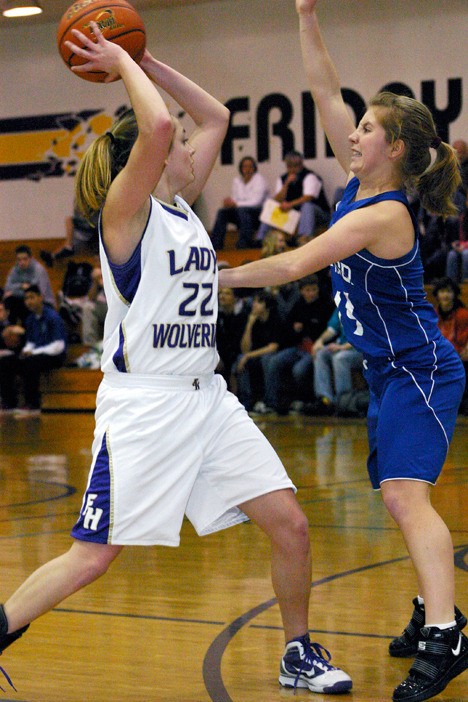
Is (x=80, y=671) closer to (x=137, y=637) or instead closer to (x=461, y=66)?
(x=137, y=637)

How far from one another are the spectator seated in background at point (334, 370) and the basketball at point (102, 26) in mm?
8257

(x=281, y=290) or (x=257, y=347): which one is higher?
(x=281, y=290)

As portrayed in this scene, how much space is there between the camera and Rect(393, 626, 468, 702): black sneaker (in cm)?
314

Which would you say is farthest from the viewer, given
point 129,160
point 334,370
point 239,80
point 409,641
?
point 239,80

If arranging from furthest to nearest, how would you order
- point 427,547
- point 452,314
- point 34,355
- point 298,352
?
point 34,355, point 298,352, point 452,314, point 427,547

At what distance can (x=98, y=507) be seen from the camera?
3.09 m

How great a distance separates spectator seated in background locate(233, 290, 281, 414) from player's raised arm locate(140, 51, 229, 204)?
27.9ft

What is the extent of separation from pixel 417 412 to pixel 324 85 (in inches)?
49.8

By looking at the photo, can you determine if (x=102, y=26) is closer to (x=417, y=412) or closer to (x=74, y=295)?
(x=417, y=412)

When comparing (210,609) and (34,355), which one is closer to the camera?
(210,609)

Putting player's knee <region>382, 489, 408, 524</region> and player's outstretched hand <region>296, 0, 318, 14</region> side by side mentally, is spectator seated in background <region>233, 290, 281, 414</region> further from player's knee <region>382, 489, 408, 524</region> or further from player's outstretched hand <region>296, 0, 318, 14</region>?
player's knee <region>382, 489, 408, 524</region>

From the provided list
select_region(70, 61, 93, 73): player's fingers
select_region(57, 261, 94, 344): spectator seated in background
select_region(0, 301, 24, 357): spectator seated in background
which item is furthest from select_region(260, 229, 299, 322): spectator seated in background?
select_region(70, 61, 93, 73): player's fingers

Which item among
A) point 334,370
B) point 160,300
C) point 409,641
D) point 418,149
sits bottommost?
point 334,370

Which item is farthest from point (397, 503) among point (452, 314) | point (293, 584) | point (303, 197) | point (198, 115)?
point (303, 197)
